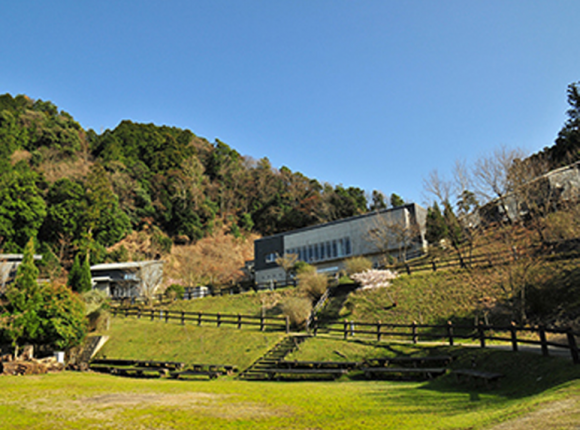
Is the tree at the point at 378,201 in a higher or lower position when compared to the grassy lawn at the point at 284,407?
higher

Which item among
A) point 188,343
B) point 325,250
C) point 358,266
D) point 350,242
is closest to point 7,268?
point 188,343

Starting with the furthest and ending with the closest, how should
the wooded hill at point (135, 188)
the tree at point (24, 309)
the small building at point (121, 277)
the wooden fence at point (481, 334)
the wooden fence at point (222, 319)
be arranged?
the wooded hill at point (135, 188) < the small building at point (121, 277) < the wooden fence at point (222, 319) < the tree at point (24, 309) < the wooden fence at point (481, 334)

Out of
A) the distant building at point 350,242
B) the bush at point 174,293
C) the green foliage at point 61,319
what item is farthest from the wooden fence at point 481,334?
the bush at point 174,293

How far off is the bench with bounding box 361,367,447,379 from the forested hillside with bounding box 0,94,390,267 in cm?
4020

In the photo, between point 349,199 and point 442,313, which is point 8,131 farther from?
point 442,313

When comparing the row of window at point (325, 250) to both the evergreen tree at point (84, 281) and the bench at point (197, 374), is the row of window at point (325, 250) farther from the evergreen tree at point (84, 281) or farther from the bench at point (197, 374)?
the bench at point (197, 374)

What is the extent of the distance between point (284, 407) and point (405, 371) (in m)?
6.43

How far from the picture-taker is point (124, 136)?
238 ft

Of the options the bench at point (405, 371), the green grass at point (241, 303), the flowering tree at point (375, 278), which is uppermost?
the flowering tree at point (375, 278)

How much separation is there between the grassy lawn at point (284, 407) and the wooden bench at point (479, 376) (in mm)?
474

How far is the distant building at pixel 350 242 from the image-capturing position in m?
38.0

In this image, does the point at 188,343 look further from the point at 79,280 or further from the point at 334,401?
the point at 79,280

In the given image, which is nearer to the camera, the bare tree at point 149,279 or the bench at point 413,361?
the bench at point 413,361

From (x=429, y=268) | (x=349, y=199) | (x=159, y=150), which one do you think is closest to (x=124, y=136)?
(x=159, y=150)
